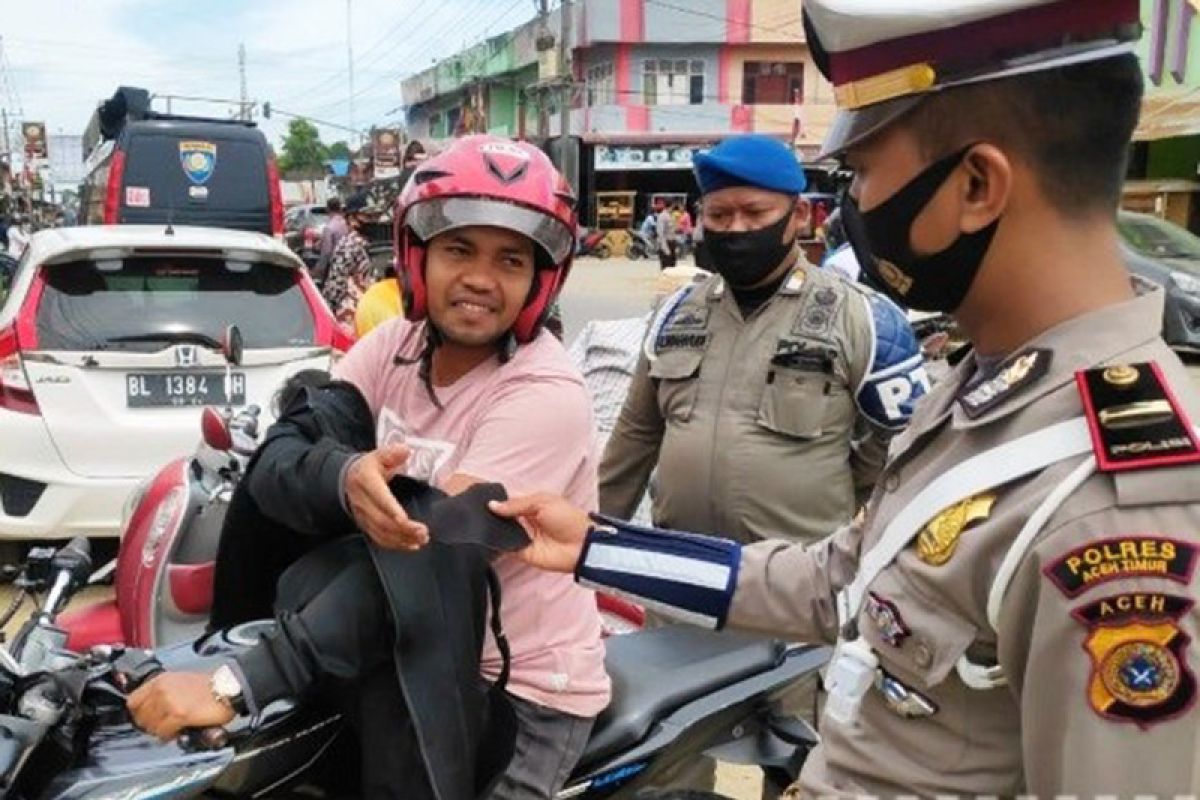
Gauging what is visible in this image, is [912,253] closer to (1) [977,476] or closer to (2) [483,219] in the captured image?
(1) [977,476]

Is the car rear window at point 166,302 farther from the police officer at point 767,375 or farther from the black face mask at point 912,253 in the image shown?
the black face mask at point 912,253

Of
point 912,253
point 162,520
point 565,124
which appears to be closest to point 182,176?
point 162,520

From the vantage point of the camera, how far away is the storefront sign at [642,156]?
121 feet

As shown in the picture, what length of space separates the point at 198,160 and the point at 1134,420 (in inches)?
510

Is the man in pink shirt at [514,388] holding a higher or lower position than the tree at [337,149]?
lower

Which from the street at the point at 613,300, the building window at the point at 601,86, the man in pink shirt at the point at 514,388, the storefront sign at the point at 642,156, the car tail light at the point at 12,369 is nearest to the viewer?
the man in pink shirt at the point at 514,388

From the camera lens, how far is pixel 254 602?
6.22 ft

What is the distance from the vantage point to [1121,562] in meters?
0.93

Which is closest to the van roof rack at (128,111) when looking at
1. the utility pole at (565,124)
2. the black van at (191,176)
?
the black van at (191,176)

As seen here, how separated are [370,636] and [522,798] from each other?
52 cm

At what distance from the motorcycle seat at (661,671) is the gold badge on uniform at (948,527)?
109 cm

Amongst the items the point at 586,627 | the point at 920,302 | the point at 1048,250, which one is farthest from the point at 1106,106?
the point at 586,627

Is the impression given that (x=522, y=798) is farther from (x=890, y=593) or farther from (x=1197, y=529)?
(x=1197, y=529)

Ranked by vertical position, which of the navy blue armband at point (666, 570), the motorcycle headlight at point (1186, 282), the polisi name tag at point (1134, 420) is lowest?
the motorcycle headlight at point (1186, 282)
